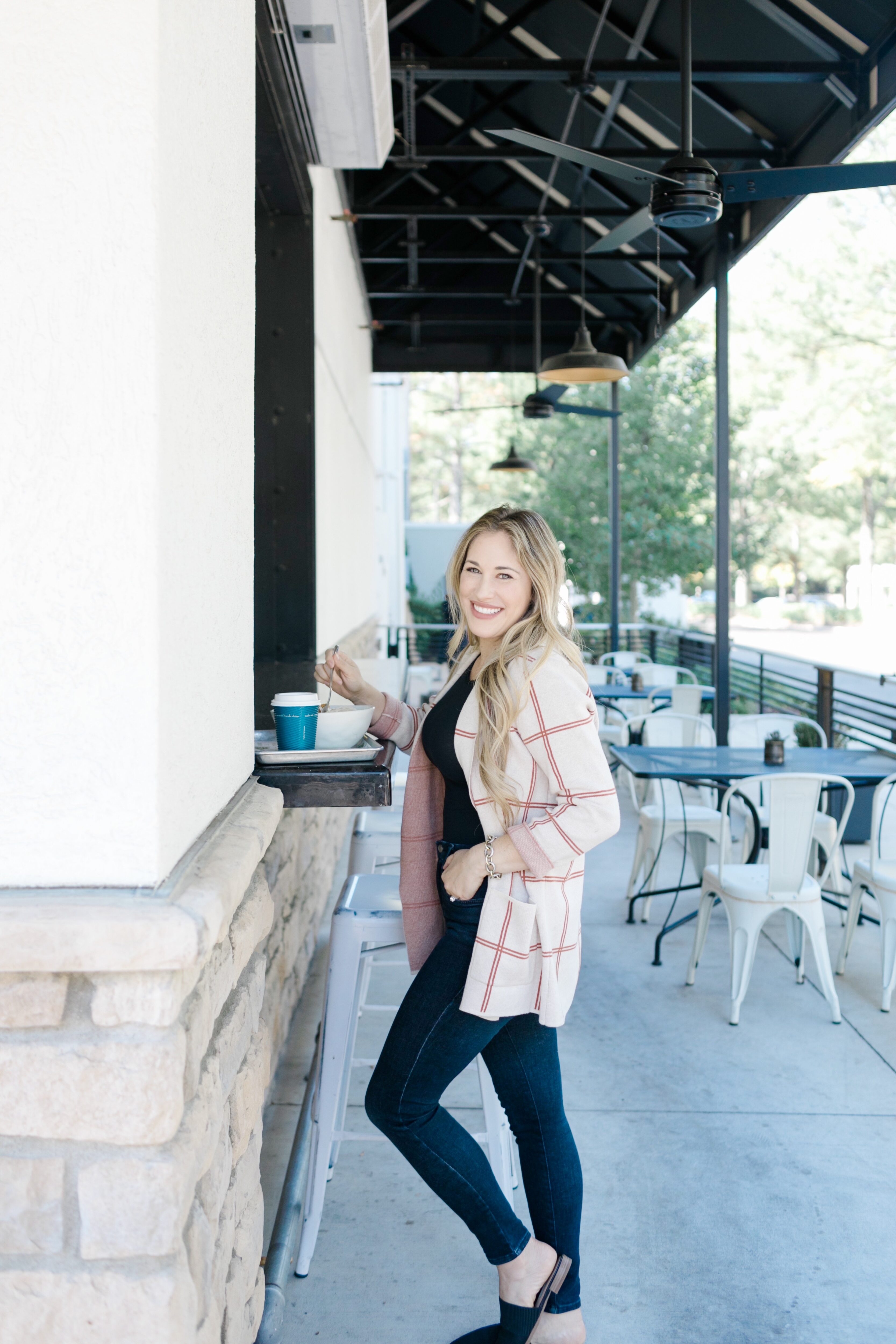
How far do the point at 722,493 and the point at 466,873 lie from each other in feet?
17.0

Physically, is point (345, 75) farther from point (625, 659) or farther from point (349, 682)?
point (625, 659)

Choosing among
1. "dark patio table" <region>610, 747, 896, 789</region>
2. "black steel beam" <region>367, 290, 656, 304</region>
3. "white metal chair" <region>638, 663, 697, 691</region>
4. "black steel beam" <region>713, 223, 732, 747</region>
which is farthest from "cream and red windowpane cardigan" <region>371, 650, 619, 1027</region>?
"black steel beam" <region>367, 290, 656, 304</region>

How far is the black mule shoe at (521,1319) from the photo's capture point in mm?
1931

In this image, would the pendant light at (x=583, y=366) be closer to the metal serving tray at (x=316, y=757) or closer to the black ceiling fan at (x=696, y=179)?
the black ceiling fan at (x=696, y=179)

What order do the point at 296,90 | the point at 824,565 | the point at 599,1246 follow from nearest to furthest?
1. the point at 599,1246
2. the point at 296,90
3. the point at 824,565

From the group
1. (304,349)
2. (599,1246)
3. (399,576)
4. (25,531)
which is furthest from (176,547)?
(399,576)

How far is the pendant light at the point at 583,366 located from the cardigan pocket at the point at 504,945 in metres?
4.65

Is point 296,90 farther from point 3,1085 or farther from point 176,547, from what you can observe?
point 3,1085

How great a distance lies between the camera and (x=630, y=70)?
17.3 ft

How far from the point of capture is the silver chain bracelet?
6.08ft

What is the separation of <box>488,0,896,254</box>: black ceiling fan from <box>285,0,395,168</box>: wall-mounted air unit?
54 centimetres

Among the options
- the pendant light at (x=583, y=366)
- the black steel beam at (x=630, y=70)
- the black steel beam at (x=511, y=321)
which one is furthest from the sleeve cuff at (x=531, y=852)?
the black steel beam at (x=511, y=321)

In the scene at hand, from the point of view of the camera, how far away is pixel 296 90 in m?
3.06

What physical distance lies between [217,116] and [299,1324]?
216 centimetres
